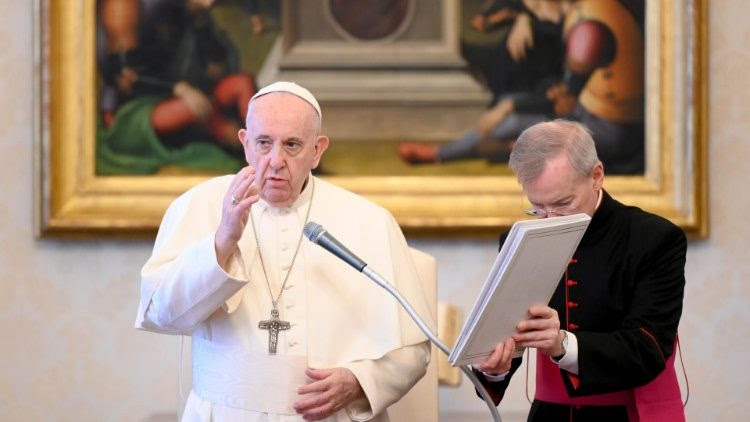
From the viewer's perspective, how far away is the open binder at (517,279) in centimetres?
239

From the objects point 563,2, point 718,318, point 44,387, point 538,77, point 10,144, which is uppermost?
point 563,2

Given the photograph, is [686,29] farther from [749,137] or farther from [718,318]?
[718,318]

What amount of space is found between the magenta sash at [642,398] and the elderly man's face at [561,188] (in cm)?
38

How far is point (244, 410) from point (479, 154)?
1.86 metres

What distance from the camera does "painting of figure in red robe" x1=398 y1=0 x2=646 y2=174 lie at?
4.57 metres

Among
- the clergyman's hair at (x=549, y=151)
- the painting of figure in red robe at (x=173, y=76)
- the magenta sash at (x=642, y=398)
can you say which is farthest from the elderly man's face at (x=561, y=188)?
the painting of figure in red robe at (x=173, y=76)

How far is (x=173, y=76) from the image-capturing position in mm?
4531

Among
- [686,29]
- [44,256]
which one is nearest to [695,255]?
[686,29]

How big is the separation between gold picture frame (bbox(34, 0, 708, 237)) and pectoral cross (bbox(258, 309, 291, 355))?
4.60 ft

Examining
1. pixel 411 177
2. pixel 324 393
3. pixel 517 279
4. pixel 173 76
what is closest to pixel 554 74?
pixel 411 177

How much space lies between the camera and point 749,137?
15.2 ft

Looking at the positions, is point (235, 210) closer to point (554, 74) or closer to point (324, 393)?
point (324, 393)

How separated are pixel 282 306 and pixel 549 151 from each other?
36.3 inches

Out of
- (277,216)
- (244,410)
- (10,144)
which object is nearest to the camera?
(244,410)
